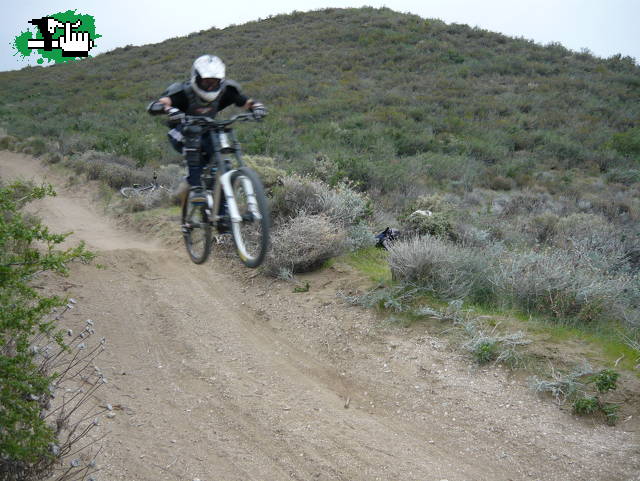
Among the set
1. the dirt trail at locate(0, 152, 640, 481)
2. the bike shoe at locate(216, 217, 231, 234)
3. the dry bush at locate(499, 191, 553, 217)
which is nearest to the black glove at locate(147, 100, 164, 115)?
the bike shoe at locate(216, 217, 231, 234)

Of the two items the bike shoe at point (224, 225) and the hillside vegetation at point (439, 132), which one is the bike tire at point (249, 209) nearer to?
the bike shoe at point (224, 225)

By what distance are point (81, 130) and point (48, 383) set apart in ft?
68.5

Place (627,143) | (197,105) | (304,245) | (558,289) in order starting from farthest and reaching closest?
(627,143) < (304,245) < (558,289) < (197,105)

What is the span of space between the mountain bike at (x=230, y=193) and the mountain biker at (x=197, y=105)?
0.11 meters

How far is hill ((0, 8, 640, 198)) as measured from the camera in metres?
16.1


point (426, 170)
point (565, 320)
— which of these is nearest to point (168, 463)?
point (565, 320)

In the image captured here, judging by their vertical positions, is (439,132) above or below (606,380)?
above

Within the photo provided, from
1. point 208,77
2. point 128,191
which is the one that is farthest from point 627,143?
point 208,77

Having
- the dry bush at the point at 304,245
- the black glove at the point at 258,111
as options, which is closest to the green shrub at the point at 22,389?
the black glove at the point at 258,111

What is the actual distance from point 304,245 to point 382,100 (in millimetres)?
17726

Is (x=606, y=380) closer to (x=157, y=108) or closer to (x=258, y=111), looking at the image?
(x=258, y=111)

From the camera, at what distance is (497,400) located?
194 inches

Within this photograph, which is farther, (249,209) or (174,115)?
(174,115)

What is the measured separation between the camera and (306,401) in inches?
203
